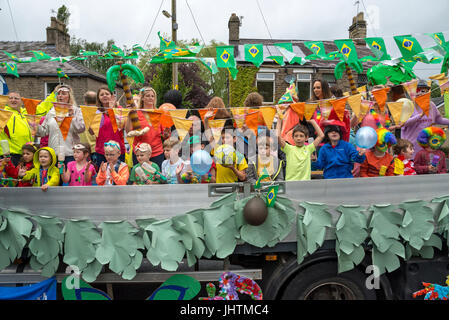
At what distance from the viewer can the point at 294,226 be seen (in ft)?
8.84

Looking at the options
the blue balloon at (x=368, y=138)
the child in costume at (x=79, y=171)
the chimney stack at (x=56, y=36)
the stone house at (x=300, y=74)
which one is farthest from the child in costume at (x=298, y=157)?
the chimney stack at (x=56, y=36)

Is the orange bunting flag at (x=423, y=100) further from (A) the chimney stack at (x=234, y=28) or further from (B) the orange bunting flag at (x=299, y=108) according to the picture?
(A) the chimney stack at (x=234, y=28)

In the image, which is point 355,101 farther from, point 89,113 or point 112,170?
point 89,113

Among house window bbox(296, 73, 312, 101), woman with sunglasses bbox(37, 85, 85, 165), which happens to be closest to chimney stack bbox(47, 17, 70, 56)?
house window bbox(296, 73, 312, 101)

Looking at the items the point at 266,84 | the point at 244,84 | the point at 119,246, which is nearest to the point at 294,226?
the point at 119,246

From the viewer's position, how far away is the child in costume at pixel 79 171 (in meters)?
3.29

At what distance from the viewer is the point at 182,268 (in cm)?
288

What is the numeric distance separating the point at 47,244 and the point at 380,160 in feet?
10.3

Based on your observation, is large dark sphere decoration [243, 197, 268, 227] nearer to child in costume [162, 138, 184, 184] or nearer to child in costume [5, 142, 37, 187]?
child in costume [162, 138, 184, 184]

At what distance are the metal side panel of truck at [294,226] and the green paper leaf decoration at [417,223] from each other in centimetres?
7

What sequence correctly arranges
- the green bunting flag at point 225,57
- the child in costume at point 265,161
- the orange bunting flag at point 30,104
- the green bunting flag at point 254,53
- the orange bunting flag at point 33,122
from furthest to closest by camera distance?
1. the orange bunting flag at point 30,104
2. the green bunting flag at point 254,53
3. the orange bunting flag at point 33,122
4. the green bunting flag at point 225,57
5. the child in costume at point 265,161

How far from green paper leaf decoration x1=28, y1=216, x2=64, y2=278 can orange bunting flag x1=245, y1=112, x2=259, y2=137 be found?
189 cm

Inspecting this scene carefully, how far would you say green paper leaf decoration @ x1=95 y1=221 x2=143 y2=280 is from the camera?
2557 mm
